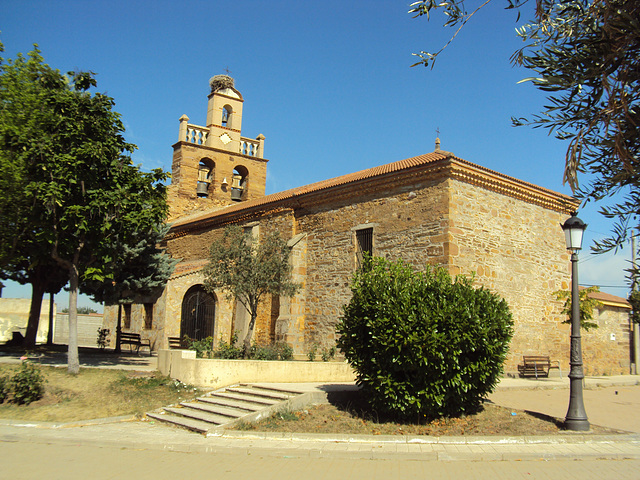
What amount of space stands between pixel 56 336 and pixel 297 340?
83.2 ft

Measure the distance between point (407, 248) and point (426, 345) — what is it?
618 centimetres

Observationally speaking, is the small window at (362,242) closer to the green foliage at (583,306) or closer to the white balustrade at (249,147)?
the green foliage at (583,306)

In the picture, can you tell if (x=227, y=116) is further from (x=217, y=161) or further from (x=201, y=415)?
(x=201, y=415)

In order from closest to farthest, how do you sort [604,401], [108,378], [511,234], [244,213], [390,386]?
[390,386] < [604,401] < [108,378] < [511,234] < [244,213]

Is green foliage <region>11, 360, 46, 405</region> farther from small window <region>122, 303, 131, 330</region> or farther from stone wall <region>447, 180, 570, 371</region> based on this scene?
small window <region>122, 303, 131, 330</region>

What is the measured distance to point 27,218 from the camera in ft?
43.7

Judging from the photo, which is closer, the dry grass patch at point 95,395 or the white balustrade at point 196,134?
the dry grass patch at point 95,395

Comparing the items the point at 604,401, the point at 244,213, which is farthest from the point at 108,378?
the point at 604,401

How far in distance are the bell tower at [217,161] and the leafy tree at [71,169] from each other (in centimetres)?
1267

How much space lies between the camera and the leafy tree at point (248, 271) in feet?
44.8

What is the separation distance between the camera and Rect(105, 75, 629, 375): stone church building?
45.9 ft

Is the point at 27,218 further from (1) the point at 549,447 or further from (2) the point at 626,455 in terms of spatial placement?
(2) the point at 626,455

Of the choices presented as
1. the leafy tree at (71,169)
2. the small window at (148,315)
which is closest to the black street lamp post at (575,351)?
the leafy tree at (71,169)

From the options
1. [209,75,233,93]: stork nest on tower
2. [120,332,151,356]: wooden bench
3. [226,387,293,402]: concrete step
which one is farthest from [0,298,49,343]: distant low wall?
[226,387,293,402]: concrete step
